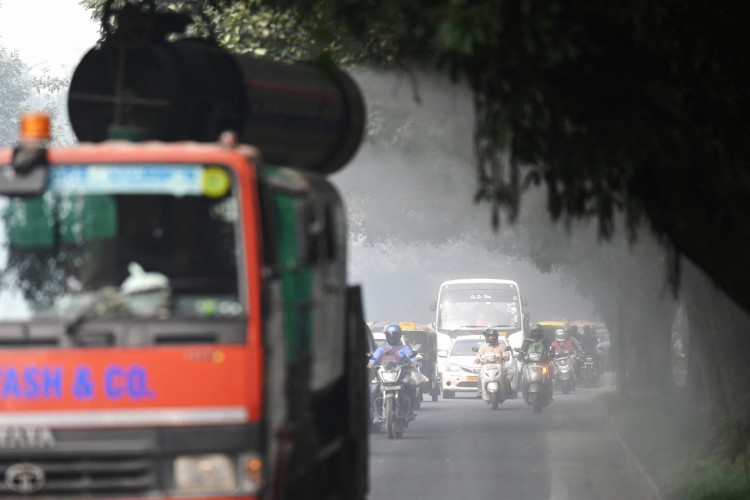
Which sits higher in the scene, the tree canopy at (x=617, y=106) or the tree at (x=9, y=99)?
the tree at (x=9, y=99)

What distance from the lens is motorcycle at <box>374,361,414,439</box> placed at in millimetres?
22719

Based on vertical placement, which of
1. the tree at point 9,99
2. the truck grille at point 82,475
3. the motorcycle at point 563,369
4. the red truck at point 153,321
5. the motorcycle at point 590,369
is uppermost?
the tree at point 9,99

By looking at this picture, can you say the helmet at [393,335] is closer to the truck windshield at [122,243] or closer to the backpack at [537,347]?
the backpack at [537,347]

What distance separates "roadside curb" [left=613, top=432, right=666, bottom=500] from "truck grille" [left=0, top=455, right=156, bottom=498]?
8.22 metres

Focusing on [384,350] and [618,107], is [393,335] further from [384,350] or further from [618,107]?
[618,107]

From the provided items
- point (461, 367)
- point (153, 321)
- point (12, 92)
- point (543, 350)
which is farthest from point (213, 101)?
point (12, 92)

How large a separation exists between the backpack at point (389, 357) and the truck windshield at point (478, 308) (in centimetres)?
1950

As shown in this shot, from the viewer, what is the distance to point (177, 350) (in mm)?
6027

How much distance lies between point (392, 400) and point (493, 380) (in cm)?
856

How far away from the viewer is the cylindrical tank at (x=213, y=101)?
7.51m

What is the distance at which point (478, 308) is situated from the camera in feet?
144

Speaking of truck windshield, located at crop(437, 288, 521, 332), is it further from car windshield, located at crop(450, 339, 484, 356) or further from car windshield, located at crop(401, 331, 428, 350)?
car windshield, located at crop(450, 339, 484, 356)

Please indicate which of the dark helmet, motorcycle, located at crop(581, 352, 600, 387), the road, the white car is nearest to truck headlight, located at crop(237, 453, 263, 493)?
the road

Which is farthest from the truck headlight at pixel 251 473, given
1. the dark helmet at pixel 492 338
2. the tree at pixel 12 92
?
the tree at pixel 12 92
